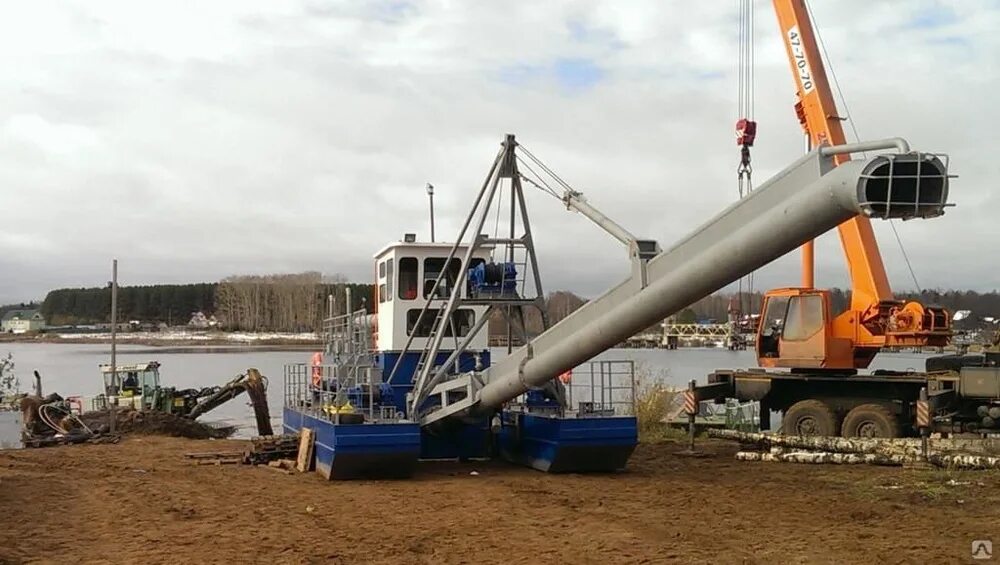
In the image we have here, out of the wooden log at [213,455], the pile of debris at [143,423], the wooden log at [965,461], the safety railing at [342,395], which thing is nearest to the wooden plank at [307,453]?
the safety railing at [342,395]

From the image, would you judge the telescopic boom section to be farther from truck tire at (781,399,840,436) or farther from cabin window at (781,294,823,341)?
cabin window at (781,294,823,341)

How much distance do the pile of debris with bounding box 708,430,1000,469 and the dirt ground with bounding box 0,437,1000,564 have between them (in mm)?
407

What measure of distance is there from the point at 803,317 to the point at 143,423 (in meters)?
14.4

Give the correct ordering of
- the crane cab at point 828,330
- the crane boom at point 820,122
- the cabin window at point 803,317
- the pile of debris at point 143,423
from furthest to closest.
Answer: the pile of debris at point 143,423 → the crane boom at point 820,122 → the cabin window at point 803,317 → the crane cab at point 828,330

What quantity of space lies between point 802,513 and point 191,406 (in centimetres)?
2035

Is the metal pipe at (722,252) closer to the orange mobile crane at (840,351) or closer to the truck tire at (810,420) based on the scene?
the orange mobile crane at (840,351)

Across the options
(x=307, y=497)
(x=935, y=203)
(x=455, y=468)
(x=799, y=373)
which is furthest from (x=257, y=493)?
(x=799, y=373)

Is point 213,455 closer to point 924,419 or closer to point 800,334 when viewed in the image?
point 800,334

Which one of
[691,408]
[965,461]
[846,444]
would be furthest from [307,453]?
[965,461]

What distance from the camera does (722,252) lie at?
9945 millimetres

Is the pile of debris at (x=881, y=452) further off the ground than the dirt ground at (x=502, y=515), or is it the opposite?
the pile of debris at (x=881, y=452)

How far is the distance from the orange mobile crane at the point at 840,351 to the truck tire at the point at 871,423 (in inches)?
0.6

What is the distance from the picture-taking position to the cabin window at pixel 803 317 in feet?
58.3

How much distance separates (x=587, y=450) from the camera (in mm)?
14000
